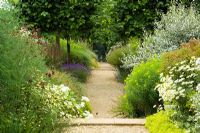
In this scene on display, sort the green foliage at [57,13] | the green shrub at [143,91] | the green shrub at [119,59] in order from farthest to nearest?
the green shrub at [119,59]
the green foliage at [57,13]
the green shrub at [143,91]

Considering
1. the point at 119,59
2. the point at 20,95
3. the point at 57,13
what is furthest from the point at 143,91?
the point at 119,59

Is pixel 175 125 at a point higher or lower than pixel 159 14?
lower

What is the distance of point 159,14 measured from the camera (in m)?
15.3

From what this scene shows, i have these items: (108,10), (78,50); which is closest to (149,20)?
(108,10)

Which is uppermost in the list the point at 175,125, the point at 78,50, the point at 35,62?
the point at 78,50

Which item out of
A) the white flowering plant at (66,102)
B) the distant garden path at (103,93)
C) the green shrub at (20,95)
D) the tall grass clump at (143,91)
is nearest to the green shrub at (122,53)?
the distant garden path at (103,93)

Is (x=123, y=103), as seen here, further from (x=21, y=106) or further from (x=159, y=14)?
(x=159, y=14)

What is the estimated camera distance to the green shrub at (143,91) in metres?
9.34

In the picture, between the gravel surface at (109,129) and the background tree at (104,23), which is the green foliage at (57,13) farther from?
the gravel surface at (109,129)

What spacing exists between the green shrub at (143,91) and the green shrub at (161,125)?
4.58 ft

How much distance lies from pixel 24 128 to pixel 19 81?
0.61 metres

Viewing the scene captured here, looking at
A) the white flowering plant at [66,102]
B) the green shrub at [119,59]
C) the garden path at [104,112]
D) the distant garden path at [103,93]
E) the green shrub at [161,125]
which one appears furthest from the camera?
the green shrub at [119,59]

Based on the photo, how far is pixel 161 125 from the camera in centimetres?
723

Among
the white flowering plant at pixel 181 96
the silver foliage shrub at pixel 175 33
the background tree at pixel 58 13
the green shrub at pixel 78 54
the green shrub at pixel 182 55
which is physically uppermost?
the background tree at pixel 58 13
